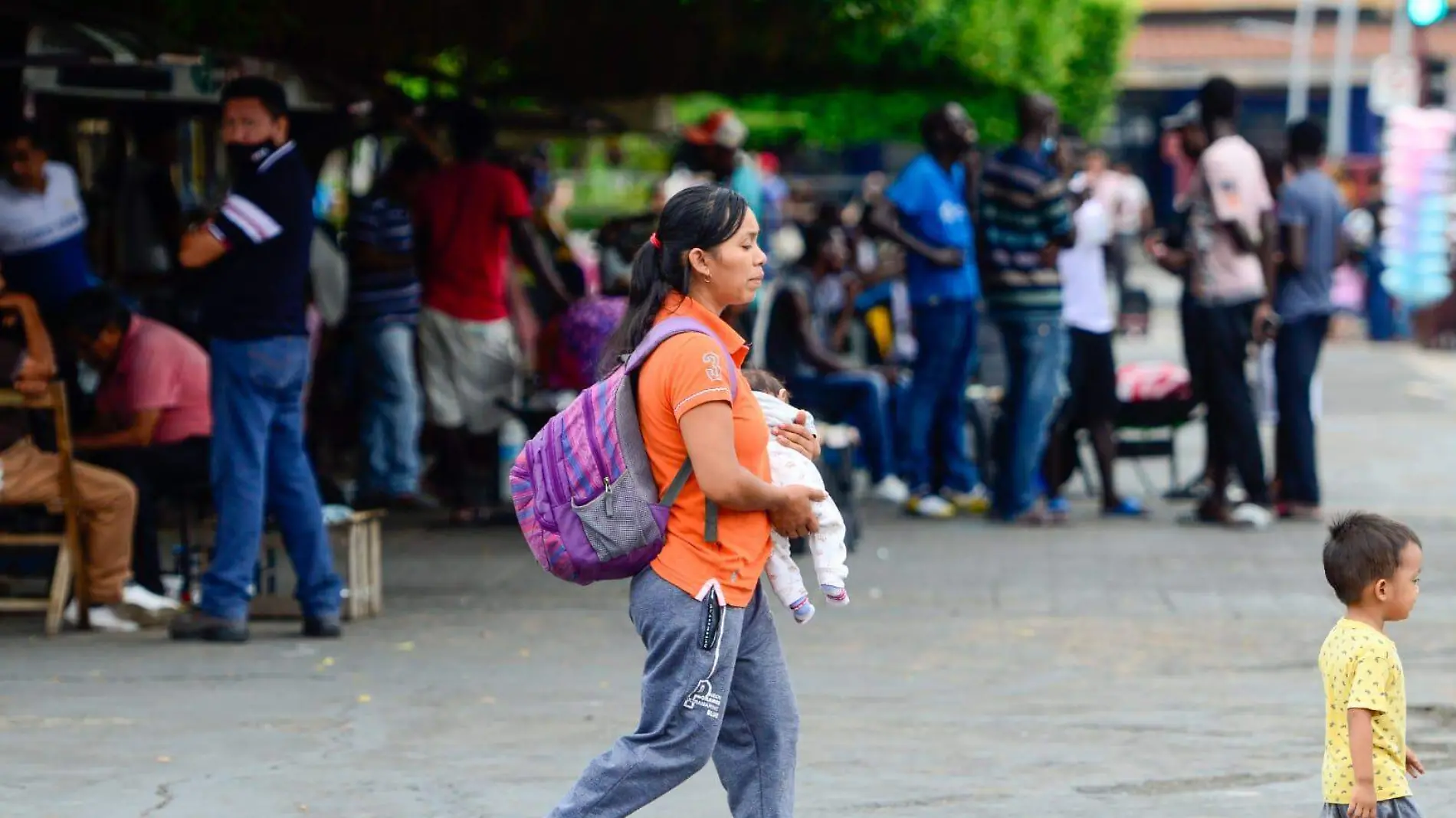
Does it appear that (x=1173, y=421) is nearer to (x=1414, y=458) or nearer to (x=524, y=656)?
(x=1414, y=458)

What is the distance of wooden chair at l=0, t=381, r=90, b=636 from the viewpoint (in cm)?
823

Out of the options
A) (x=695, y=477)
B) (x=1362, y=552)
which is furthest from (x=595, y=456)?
(x=1362, y=552)

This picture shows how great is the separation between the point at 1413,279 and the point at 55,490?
65.5 feet

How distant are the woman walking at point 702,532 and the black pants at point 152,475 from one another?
15.0 ft

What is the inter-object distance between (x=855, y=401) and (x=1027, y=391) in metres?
0.99

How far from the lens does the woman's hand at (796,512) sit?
15.0 ft

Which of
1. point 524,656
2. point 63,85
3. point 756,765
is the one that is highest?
point 63,85

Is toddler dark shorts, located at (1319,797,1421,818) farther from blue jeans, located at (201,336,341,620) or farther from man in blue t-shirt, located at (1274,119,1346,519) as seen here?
man in blue t-shirt, located at (1274,119,1346,519)

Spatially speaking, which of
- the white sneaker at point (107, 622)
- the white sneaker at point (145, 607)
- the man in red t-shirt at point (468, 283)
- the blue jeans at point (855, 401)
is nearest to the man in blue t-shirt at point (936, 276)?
the blue jeans at point (855, 401)

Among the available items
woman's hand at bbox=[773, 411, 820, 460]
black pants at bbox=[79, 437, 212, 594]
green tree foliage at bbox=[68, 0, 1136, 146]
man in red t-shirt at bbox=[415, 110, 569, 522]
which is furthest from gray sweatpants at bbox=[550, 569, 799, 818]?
man in red t-shirt at bbox=[415, 110, 569, 522]

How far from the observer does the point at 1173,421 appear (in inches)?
494

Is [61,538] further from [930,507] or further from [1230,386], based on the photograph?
[1230,386]

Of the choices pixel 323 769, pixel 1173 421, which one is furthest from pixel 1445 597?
pixel 323 769

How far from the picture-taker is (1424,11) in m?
18.7
